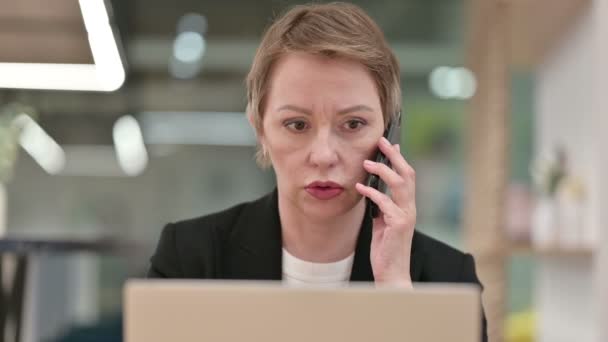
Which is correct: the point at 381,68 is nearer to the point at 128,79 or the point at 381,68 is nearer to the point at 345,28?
the point at 345,28

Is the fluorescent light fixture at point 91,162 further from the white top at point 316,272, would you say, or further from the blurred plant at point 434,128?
the white top at point 316,272

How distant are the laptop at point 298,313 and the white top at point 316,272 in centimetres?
61

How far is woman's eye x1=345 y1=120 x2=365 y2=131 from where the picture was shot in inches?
50.1

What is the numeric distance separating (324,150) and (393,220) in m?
Answer: 0.15

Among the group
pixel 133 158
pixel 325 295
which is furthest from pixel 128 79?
pixel 325 295

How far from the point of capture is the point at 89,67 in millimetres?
1992

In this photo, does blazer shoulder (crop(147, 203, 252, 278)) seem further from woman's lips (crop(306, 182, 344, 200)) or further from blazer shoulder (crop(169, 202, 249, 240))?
woman's lips (crop(306, 182, 344, 200))

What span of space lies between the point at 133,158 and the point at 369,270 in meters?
3.33

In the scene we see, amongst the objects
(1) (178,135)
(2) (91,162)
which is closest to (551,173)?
(1) (178,135)

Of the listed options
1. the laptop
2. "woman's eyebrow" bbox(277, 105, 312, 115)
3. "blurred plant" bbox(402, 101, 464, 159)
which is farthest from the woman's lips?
"blurred plant" bbox(402, 101, 464, 159)

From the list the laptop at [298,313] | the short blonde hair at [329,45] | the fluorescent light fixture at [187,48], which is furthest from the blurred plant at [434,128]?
the laptop at [298,313]

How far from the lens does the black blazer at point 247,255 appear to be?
4.43 feet

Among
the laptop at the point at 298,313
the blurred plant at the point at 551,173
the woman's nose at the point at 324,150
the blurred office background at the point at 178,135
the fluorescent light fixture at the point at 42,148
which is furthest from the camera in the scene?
the fluorescent light fixture at the point at 42,148

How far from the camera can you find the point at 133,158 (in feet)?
14.9
